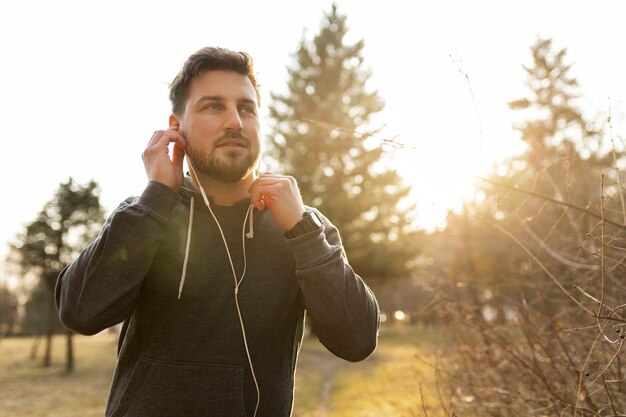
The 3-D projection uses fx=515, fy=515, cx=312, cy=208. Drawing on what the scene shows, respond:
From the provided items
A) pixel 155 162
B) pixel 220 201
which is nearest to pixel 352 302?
pixel 220 201

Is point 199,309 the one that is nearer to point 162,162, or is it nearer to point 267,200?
point 267,200

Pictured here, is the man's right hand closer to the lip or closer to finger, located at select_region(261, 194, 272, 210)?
the lip

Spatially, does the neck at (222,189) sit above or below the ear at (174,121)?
below

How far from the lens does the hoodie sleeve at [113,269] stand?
6.47 feet

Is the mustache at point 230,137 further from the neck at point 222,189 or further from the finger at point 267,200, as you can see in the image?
the finger at point 267,200

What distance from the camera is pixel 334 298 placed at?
202 centimetres

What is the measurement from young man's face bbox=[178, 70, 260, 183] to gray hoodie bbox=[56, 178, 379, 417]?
278mm

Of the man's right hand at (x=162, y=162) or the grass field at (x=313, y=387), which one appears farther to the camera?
the grass field at (x=313, y=387)

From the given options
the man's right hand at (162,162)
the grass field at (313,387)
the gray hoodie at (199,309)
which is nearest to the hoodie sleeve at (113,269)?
the gray hoodie at (199,309)

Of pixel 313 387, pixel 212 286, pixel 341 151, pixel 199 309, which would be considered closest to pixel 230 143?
pixel 212 286

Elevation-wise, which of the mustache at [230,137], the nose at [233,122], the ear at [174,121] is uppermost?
the ear at [174,121]

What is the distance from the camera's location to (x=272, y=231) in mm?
2418

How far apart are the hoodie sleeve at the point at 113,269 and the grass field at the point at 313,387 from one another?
412 centimetres

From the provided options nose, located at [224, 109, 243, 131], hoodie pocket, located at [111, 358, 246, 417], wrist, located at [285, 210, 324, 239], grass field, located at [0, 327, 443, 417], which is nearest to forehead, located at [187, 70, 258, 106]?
nose, located at [224, 109, 243, 131]
